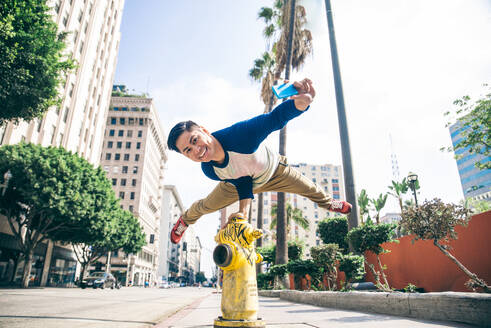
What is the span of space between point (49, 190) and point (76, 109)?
56.6 ft

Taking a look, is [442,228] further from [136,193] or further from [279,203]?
[136,193]

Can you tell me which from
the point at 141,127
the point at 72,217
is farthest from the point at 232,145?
the point at 141,127

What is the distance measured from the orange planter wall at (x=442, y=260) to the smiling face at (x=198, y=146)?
300 inches

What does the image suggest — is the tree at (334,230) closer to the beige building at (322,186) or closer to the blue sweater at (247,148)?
the blue sweater at (247,148)

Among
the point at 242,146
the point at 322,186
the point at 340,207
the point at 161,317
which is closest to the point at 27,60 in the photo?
the point at 161,317

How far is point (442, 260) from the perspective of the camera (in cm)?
830

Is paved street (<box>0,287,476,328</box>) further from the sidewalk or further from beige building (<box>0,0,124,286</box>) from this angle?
beige building (<box>0,0,124,286</box>)

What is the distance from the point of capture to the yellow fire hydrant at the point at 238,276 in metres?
2.04

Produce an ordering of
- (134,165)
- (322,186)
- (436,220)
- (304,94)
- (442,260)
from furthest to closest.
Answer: (322,186) → (134,165) → (442,260) → (436,220) → (304,94)

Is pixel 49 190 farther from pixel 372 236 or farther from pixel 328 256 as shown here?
pixel 372 236

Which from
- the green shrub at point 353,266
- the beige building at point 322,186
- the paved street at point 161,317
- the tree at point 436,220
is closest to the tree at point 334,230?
the green shrub at point 353,266

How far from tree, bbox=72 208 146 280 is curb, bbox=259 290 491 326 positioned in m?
22.3

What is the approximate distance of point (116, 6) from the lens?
45250 mm

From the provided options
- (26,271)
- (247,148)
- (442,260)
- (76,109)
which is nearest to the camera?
(247,148)
